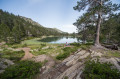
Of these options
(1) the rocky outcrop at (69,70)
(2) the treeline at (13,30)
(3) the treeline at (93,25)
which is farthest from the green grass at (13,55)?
(2) the treeline at (13,30)

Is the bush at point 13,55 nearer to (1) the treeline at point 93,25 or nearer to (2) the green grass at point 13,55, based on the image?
(2) the green grass at point 13,55

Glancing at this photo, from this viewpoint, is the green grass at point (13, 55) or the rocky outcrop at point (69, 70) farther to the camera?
the green grass at point (13, 55)

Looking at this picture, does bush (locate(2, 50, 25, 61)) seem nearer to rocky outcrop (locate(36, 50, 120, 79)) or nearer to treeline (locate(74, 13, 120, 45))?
rocky outcrop (locate(36, 50, 120, 79))

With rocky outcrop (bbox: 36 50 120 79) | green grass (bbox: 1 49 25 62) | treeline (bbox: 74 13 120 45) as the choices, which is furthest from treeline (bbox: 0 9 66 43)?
treeline (bbox: 74 13 120 45)

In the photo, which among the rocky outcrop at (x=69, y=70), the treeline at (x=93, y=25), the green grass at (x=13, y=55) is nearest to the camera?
the rocky outcrop at (x=69, y=70)

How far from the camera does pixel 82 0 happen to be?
7.71 m

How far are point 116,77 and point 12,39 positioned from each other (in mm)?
37146

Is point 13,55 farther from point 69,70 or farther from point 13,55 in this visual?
point 69,70

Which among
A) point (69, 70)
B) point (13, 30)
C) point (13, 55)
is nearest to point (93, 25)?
point (69, 70)

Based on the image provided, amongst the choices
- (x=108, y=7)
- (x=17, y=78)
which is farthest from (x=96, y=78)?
(x=108, y=7)

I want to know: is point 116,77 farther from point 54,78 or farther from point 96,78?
point 54,78

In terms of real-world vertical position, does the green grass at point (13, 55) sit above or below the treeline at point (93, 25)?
below

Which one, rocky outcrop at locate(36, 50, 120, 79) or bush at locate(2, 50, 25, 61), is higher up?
rocky outcrop at locate(36, 50, 120, 79)

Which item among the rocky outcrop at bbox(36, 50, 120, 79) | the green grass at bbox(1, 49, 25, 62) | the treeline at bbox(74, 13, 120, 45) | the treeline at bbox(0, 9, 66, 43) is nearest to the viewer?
the rocky outcrop at bbox(36, 50, 120, 79)
